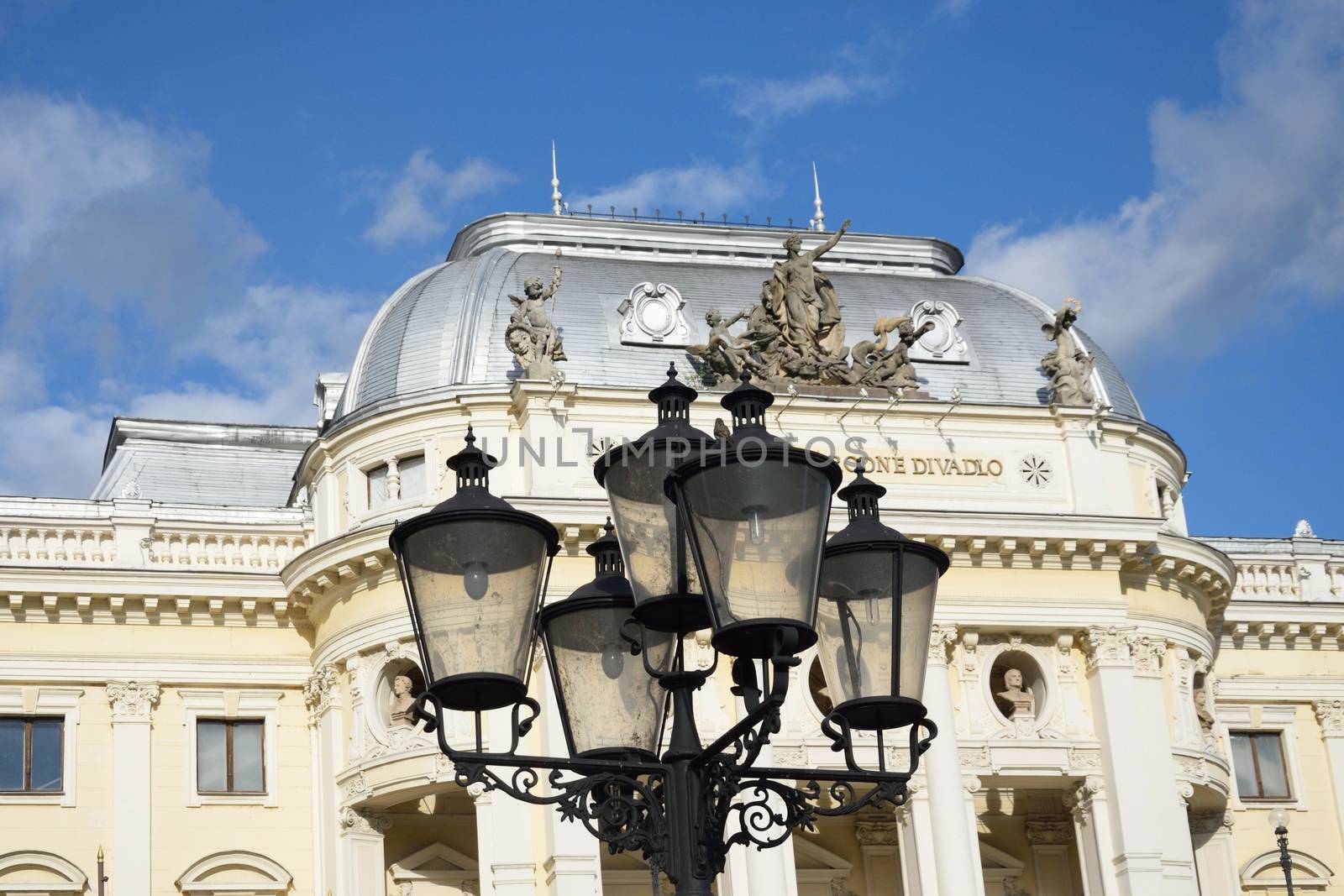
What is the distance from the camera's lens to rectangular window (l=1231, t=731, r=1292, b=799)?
130ft

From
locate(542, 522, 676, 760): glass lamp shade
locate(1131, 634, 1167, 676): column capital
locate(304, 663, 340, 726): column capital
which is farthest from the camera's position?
locate(1131, 634, 1167, 676): column capital

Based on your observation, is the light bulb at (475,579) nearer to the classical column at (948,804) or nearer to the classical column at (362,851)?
the classical column at (948,804)

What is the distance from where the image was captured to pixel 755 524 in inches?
416

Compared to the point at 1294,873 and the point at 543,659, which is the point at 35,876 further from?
the point at 1294,873

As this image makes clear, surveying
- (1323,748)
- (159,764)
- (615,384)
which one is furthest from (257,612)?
(1323,748)

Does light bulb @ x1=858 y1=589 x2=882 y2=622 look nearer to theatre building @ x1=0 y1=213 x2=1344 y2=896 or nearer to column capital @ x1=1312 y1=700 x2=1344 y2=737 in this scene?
theatre building @ x1=0 y1=213 x2=1344 y2=896

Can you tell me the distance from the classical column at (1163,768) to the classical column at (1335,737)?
17.9 feet

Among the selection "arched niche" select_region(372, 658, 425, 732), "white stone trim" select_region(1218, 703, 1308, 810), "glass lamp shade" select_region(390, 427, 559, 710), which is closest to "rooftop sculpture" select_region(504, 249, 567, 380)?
"arched niche" select_region(372, 658, 425, 732)

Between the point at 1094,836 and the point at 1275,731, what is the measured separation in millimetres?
7164

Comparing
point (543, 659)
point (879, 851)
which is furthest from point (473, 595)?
point (879, 851)

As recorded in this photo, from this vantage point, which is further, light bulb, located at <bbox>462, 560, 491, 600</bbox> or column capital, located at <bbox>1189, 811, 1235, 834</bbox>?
column capital, located at <bbox>1189, 811, 1235, 834</bbox>

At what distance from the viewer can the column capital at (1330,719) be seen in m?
40.2

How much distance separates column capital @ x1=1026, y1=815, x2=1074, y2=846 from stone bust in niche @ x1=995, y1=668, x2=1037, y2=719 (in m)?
2.76

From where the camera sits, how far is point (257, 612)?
1409 inches
